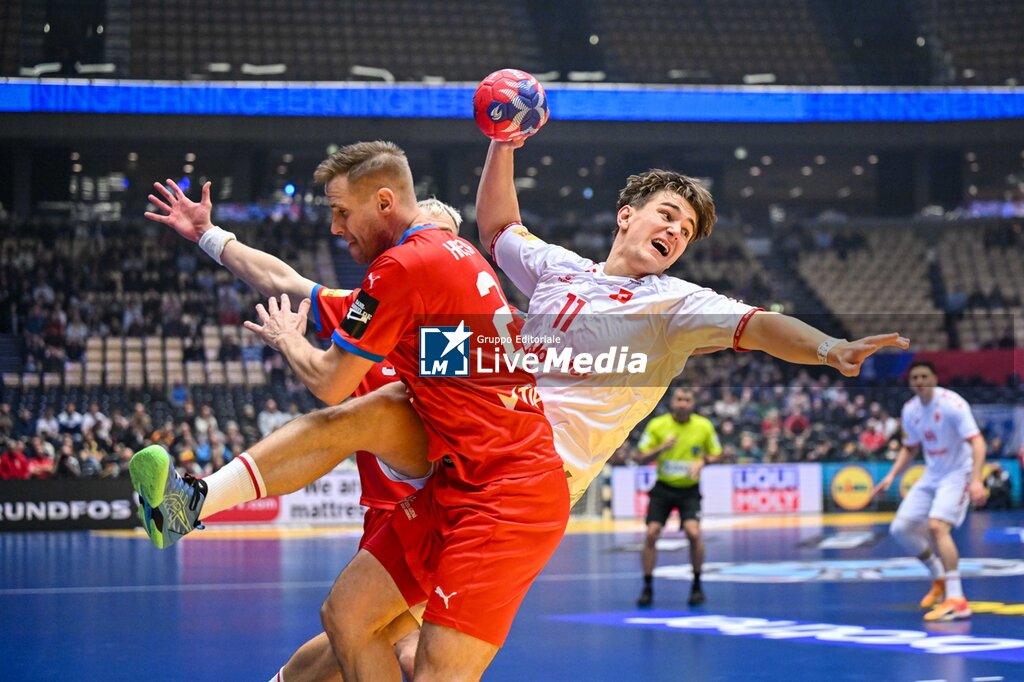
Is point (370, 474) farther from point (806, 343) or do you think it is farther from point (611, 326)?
point (806, 343)

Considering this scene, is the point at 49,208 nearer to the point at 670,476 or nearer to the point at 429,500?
the point at 670,476

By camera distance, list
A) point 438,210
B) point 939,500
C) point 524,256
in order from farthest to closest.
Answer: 1. point 939,500
2. point 438,210
3. point 524,256

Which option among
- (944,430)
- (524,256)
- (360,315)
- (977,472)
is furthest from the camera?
(944,430)

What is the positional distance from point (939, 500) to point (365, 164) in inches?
324

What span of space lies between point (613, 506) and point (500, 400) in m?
17.0

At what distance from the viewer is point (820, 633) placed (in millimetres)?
9375

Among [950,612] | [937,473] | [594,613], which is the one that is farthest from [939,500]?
[594,613]

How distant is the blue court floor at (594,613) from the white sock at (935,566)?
1.26 feet

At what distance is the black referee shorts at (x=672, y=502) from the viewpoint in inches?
464

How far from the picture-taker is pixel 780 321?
408cm

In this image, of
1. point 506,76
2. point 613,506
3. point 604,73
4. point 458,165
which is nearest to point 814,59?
point 604,73

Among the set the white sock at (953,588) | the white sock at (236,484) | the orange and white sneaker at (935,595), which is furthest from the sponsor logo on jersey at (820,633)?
the white sock at (236,484)

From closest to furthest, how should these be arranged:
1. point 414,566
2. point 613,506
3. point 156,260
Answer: point 414,566
point 613,506
point 156,260

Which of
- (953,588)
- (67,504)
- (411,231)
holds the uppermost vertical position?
(411,231)
